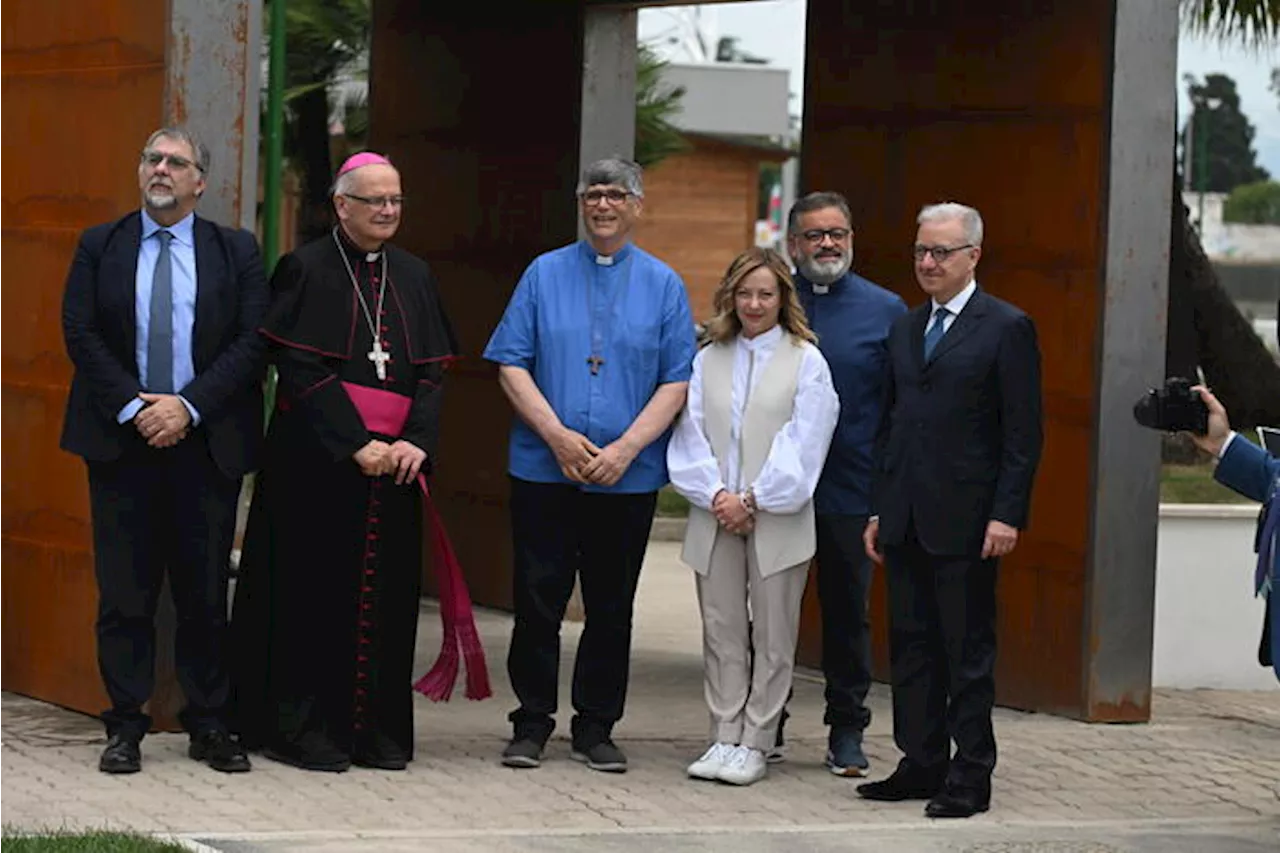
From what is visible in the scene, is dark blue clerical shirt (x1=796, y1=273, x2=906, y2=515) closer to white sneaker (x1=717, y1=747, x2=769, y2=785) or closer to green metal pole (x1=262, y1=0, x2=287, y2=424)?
white sneaker (x1=717, y1=747, x2=769, y2=785)

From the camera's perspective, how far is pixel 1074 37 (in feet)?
34.4

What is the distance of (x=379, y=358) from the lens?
880 cm

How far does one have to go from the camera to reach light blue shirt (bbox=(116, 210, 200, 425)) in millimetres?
8641

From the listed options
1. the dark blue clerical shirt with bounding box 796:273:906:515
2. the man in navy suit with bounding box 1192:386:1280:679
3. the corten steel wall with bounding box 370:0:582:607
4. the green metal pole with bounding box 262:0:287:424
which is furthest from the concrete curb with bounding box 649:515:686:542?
the man in navy suit with bounding box 1192:386:1280:679

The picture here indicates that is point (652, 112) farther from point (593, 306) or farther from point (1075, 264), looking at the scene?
point (593, 306)

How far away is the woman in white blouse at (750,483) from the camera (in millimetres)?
8820

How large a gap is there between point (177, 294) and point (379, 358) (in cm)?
68

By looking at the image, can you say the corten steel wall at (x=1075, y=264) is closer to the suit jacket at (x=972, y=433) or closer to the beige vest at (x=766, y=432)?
the beige vest at (x=766, y=432)

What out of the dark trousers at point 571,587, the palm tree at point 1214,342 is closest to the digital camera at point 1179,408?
the dark trousers at point 571,587

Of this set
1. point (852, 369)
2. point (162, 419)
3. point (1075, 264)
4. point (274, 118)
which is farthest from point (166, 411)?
point (274, 118)

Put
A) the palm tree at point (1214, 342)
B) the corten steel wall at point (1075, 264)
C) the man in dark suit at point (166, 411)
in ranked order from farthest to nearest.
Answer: the palm tree at point (1214, 342)
the corten steel wall at point (1075, 264)
the man in dark suit at point (166, 411)

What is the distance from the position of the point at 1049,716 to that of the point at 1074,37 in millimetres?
2656

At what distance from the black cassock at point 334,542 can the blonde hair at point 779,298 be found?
0.92m

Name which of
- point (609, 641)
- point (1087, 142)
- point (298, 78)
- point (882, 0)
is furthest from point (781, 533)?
point (298, 78)
